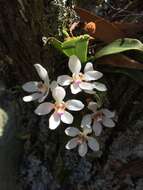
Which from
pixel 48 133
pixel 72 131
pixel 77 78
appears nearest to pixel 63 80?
pixel 77 78

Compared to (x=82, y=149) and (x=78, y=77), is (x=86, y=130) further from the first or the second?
(x=78, y=77)

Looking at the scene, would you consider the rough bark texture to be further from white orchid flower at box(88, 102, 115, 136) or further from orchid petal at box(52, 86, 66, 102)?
orchid petal at box(52, 86, 66, 102)

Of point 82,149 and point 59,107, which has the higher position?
point 59,107

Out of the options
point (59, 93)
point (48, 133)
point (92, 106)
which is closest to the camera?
point (59, 93)

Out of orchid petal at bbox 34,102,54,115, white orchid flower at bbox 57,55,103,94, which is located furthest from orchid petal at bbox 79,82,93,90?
orchid petal at bbox 34,102,54,115

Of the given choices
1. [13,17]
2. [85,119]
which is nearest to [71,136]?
[85,119]

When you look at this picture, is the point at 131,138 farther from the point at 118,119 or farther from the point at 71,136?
the point at 71,136
